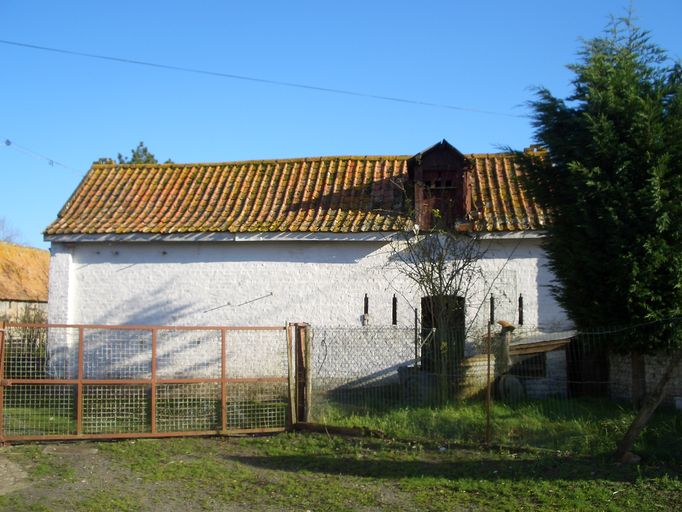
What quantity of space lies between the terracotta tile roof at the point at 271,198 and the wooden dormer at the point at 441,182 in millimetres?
393

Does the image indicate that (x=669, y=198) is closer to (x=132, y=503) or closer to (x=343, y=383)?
(x=343, y=383)

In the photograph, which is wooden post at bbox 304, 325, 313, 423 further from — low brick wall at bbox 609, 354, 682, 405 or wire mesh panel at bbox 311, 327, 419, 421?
low brick wall at bbox 609, 354, 682, 405

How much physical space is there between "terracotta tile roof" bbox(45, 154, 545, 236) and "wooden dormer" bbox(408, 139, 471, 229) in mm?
393

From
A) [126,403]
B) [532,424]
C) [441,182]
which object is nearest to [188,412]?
[126,403]

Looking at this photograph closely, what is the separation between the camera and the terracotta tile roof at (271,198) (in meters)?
14.7

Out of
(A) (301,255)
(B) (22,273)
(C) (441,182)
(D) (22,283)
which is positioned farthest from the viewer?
(B) (22,273)

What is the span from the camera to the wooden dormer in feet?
49.0

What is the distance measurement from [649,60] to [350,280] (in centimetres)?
735

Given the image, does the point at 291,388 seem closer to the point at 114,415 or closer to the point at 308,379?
the point at 308,379

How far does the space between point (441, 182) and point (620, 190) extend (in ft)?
20.4

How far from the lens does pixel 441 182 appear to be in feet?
50.0

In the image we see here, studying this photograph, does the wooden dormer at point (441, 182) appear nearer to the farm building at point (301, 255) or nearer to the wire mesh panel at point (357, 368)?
the farm building at point (301, 255)

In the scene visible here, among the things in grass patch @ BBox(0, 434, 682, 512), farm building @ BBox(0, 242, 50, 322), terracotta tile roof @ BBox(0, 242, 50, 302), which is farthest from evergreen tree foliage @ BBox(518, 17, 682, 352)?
terracotta tile roof @ BBox(0, 242, 50, 302)

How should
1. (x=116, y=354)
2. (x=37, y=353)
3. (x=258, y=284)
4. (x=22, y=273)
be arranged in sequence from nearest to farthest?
1. (x=37, y=353)
2. (x=258, y=284)
3. (x=116, y=354)
4. (x=22, y=273)
